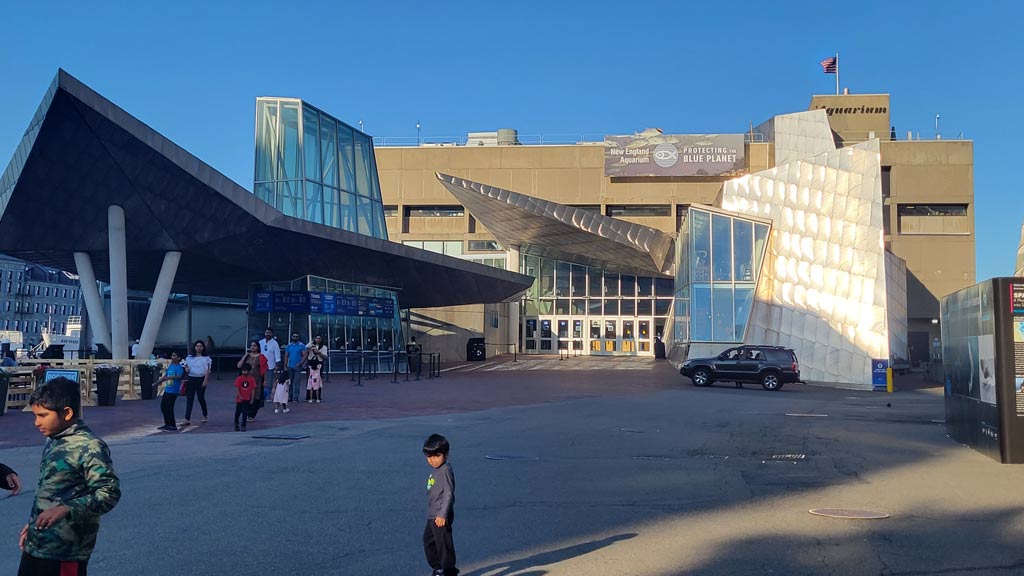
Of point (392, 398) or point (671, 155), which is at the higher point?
point (671, 155)

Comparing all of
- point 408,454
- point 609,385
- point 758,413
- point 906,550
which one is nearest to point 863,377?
point 609,385

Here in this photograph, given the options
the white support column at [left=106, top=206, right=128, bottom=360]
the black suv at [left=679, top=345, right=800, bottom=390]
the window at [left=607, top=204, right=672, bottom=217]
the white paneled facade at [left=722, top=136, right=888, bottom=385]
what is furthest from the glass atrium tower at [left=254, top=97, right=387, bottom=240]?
the window at [left=607, top=204, right=672, bottom=217]

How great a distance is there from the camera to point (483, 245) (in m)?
62.0

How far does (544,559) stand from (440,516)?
1.28 m

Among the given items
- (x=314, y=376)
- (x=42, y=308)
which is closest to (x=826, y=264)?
(x=314, y=376)

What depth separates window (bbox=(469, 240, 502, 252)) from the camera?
61.7 m

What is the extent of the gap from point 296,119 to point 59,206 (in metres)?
12.2

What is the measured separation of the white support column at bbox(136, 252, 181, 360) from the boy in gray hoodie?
25581mm

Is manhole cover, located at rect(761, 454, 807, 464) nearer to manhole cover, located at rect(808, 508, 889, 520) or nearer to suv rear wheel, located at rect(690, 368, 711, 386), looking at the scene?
manhole cover, located at rect(808, 508, 889, 520)

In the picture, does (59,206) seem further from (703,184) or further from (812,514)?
(703,184)

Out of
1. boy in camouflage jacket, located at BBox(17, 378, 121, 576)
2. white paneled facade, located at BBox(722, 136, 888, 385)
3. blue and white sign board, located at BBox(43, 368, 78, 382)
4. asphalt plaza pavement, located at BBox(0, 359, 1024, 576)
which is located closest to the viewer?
boy in camouflage jacket, located at BBox(17, 378, 121, 576)

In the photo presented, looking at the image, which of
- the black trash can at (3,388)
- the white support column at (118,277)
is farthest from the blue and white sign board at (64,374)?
the white support column at (118,277)

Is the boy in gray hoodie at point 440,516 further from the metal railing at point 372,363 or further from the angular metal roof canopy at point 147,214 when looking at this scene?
the metal railing at point 372,363

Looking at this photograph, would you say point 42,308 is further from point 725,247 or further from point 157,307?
point 725,247
